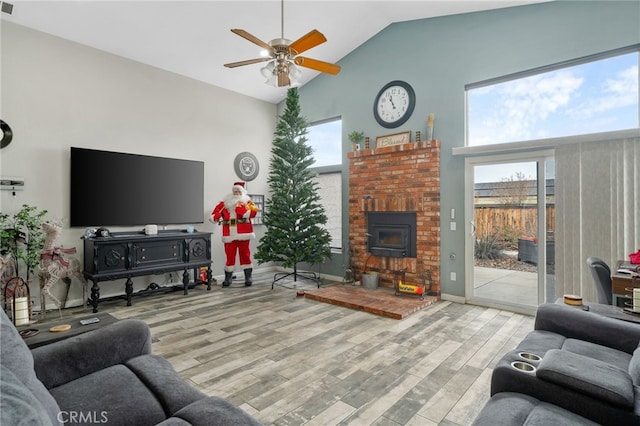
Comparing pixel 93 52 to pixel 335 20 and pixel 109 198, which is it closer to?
pixel 109 198

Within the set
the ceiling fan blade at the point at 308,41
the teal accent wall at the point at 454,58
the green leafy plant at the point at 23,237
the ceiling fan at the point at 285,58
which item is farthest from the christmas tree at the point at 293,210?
the green leafy plant at the point at 23,237

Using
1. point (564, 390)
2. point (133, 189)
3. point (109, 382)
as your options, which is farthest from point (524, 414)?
point (133, 189)

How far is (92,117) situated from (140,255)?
1945 millimetres

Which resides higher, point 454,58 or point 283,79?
point 454,58

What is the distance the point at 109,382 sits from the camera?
4.96 ft

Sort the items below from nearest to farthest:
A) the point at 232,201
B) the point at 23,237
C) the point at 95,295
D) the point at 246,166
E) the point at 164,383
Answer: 1. the point at 164,383
2. the point at 23,237
3. the point at 95,295
4. the point at 232,201
5. the point at 246,166

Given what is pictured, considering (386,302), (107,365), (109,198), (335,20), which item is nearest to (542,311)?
(386,302)

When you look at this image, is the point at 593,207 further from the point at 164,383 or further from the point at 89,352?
the point at 89,352

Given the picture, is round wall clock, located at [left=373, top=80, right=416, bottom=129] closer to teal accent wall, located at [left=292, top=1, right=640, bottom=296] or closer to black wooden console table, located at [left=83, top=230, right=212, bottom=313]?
teal accent wall, located at [left=292, top=1, right=640, bottom=296]

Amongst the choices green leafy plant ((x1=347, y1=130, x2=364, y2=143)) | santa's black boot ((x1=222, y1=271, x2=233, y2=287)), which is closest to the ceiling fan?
green leafy plant ((x1=347, y1=130, x2=364, y2=143))

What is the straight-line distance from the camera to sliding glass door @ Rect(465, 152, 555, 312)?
13.0ft

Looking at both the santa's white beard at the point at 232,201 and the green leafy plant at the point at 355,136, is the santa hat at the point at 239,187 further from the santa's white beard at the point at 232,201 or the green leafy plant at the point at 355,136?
the green leafy plant at the point at 355,136

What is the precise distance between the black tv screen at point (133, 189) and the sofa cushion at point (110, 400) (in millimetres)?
3506

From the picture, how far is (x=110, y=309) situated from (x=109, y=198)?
1460 millimetres
